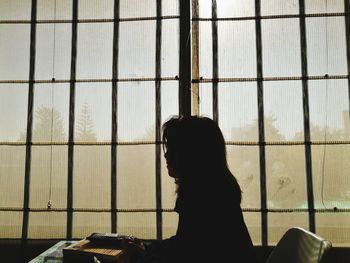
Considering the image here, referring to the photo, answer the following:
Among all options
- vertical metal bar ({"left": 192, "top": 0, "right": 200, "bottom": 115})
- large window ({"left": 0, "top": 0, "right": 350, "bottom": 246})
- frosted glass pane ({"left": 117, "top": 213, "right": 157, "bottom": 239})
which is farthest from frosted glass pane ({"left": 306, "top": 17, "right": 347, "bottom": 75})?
frosted glass pane ({"left": 117, "top": 213, "right": 157, "bottom": 239})

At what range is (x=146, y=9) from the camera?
266 centimetres

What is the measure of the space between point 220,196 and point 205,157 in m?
0.18

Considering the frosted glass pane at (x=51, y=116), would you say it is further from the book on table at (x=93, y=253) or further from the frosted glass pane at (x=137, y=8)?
the book on table at (x=93, y=253)

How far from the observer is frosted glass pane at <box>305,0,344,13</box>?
2.57 m

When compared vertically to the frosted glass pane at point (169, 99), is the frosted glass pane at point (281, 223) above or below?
below

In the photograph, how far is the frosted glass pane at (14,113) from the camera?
2652 mm

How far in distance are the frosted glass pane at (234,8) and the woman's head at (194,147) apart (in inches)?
55.1

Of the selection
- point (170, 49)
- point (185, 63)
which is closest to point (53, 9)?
point (170, 49)

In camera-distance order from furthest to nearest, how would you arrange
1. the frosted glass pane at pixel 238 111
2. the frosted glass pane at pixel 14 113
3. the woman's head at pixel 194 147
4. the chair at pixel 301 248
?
the frosted glass pane at pixel 14 113 < the frosted glass pane at pixel 238 111 < the woman's head at pixel 194 147 < the chair at pixel 301 248

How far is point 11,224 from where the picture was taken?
8.61 ft

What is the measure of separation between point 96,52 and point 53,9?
1.64ft

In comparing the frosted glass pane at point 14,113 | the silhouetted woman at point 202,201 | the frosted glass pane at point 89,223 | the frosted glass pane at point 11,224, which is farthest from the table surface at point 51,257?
the frosted glass pane at point 14,113

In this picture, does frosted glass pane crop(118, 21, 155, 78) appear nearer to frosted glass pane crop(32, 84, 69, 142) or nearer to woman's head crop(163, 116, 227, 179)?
frosted glass pane crop(32, 84, 69, 142)

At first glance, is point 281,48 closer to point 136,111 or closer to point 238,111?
point 238,111
